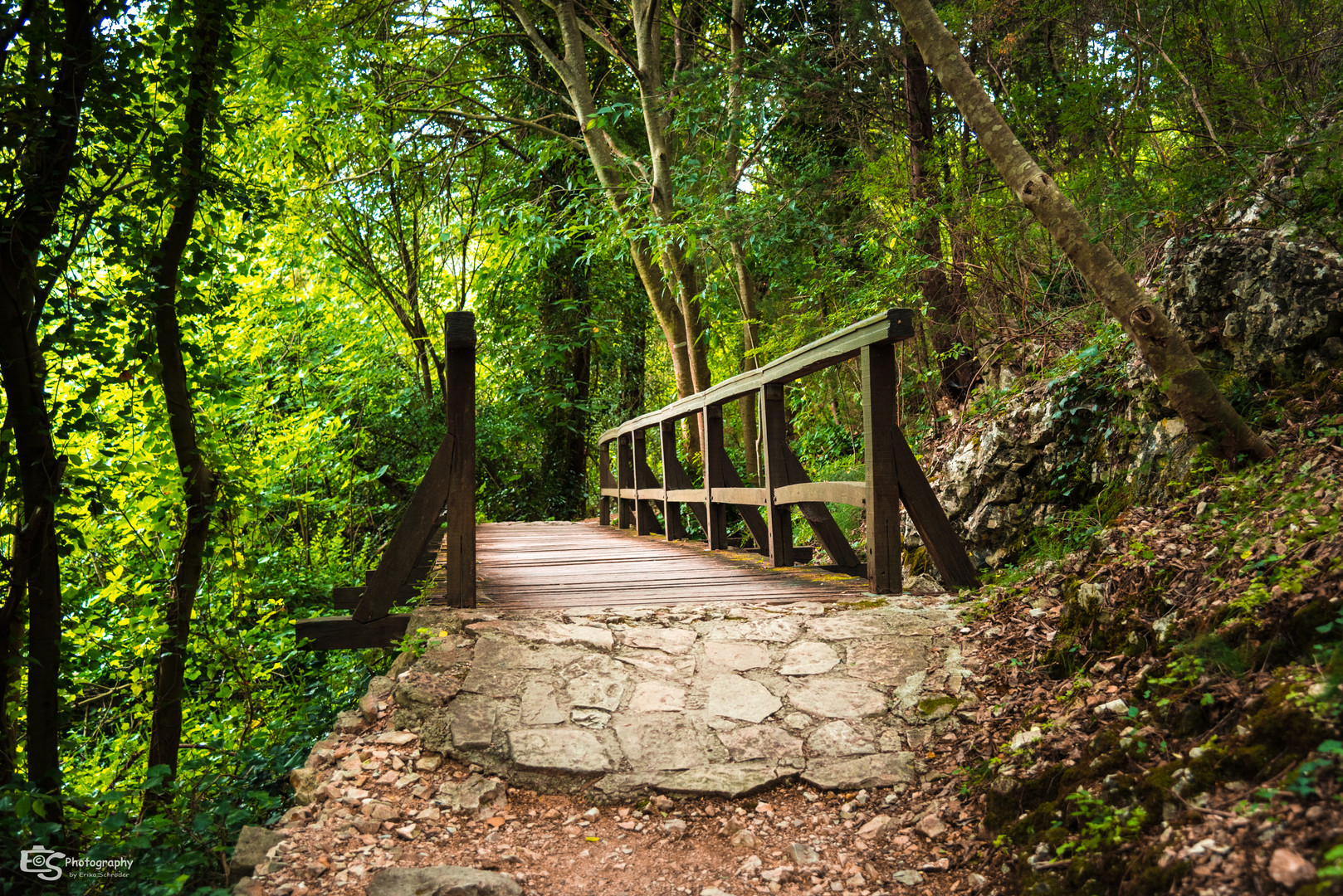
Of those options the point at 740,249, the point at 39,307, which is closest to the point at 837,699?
the point at 39,307

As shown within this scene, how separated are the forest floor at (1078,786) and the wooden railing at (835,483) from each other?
896 mm

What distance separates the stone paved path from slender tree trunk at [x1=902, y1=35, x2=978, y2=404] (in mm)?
3594

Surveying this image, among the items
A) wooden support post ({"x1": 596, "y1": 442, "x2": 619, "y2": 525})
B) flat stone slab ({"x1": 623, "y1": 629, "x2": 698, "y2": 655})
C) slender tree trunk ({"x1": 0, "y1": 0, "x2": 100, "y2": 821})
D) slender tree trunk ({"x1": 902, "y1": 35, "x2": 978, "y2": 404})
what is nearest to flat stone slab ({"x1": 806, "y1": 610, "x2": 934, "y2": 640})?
flat stone slab ({"x1": 623, "y1": 629, "x2": 698, "y2": 655})

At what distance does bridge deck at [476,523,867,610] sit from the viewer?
14.8 feet

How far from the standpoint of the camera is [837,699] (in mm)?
3270

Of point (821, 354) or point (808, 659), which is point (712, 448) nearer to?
point (821, 354)

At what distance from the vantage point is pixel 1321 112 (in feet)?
13.7

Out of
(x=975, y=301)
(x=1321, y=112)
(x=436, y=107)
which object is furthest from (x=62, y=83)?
(x=436, y=107)

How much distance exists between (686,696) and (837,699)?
1.98 feet

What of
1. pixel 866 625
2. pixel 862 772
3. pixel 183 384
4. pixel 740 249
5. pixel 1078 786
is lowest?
pixel 862 772

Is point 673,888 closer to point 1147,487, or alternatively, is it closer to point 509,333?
point 1147,487

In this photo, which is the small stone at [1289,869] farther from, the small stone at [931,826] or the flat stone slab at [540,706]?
the flat stone slab at [540,706]

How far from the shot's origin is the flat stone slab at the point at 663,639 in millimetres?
3760

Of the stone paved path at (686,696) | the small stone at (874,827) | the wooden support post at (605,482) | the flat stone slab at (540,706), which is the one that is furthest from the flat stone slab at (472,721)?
the wooden support post at (605,482)
